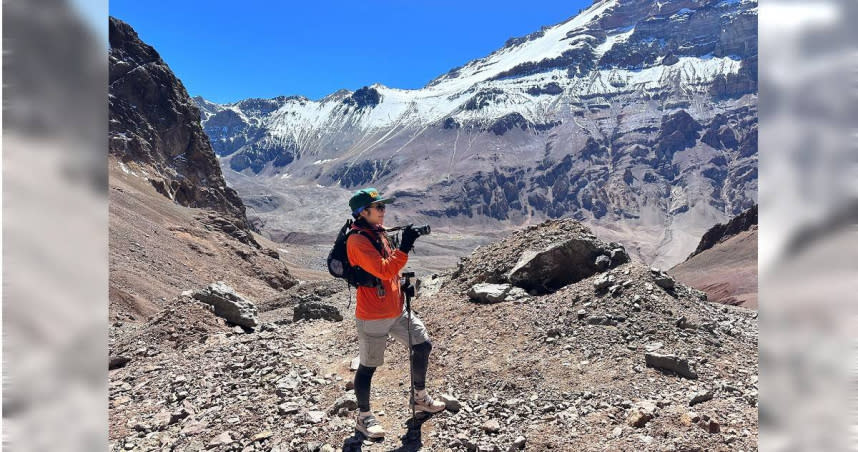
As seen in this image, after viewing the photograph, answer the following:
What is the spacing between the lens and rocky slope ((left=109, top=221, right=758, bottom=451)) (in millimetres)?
4332

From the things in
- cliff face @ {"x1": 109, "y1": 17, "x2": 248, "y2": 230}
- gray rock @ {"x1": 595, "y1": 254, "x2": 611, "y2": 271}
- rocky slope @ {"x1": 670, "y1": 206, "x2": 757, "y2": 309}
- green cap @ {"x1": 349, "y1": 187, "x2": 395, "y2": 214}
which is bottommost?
rocky slope @ {"x1": 670, "y1": 206, "x2": 757, "y2": 309}

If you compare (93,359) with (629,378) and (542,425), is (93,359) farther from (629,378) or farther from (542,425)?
(629,378)

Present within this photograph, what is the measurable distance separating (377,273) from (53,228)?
2725 millimetres

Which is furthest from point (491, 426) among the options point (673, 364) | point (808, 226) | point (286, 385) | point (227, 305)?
point (227, 305)

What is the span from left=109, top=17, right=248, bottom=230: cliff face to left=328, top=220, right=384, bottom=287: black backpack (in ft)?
145

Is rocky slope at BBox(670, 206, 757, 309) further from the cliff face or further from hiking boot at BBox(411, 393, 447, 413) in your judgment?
the cliff face

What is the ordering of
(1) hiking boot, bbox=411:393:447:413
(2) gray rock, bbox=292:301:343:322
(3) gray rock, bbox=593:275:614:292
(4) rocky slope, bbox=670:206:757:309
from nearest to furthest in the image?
(1) hiking boot, bbox=411:393:447:413 < (3) gray rock, bbox=593:275:614:292 < (2) gray rock, bbox=292:301:343:322 < (4) rocky slope, bbox=670:206:757:309

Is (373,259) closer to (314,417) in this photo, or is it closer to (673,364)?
(314,417)

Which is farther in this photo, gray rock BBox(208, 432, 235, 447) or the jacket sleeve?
gray rock BBox(208, 432, 235, 447)

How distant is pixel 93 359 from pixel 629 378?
506 cm

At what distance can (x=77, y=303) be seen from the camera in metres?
1.49

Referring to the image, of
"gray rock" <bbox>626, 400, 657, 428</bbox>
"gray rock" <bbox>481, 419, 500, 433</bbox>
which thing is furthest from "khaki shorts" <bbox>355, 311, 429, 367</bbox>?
"gray rock" <bbox>626, 400, 657, 428</bbox>

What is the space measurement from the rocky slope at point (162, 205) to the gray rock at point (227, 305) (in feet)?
9.60

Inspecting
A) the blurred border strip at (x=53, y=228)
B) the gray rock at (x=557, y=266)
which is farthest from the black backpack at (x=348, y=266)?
the gray rock at (x=557, y=266)
